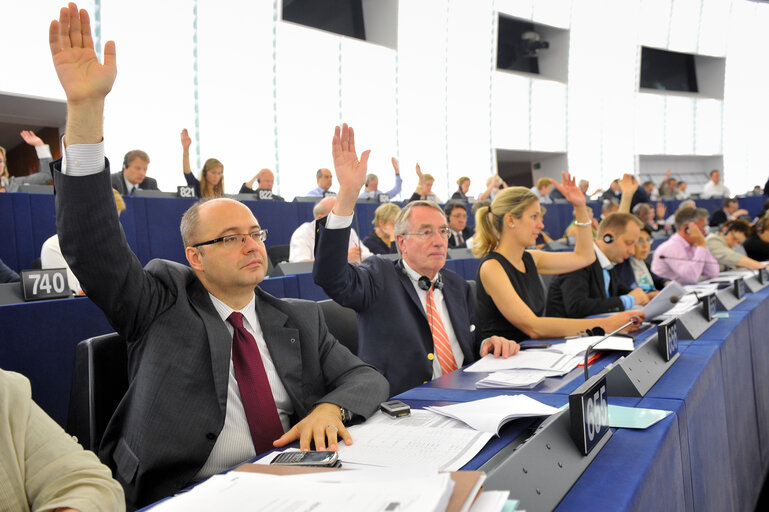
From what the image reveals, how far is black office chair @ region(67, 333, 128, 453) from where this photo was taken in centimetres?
134

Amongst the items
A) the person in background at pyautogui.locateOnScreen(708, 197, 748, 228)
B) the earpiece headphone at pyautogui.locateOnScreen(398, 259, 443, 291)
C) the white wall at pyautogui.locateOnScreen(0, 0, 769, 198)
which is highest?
the white wall at pyautogui.locateOnScreen(0, 0, 769, 198)

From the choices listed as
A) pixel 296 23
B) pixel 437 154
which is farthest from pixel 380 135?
pixel 296 23

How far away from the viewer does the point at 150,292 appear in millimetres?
1367

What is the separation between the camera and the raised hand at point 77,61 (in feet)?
3.92

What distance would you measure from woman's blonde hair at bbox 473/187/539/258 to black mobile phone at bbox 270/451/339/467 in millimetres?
1844

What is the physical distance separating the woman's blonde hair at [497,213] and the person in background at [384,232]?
249cm

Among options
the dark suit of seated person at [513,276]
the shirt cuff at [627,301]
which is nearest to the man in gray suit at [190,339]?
the dark suit of seated person at [513,276]

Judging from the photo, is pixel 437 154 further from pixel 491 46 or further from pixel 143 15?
pixel 143 15

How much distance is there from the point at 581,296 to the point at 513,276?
0.62 m

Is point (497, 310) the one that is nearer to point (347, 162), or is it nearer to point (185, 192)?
point (347, 162)

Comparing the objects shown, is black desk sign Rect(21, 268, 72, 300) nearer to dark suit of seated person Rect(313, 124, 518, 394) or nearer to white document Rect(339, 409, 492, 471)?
dark suit of seated person Rect(313, 124, 518, 394)

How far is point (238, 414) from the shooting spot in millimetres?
1394

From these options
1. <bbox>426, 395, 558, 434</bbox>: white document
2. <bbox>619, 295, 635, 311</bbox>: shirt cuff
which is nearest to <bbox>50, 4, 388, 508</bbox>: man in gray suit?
<bbox>426, 395, 558, 434</bbox>: white document

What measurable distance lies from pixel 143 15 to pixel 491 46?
728cm
